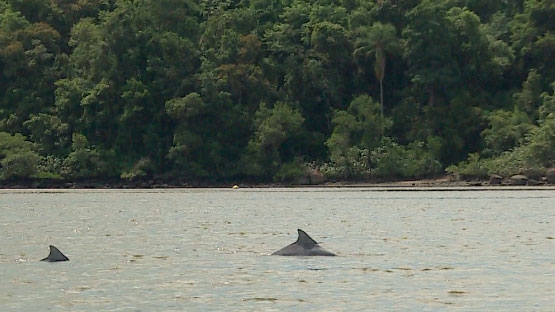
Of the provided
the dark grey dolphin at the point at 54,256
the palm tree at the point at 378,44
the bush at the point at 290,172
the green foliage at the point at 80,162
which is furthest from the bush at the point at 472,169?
the dark grey dolphin at the point at 54,256

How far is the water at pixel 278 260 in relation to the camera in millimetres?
21875

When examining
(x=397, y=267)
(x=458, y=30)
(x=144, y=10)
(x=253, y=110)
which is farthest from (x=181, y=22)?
(x=397, y=267)

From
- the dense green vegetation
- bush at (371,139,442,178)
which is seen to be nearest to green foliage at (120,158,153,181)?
the dense green vegetation

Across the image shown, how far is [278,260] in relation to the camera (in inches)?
1157

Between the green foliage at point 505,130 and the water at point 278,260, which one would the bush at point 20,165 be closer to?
the green foliage at point 505,130

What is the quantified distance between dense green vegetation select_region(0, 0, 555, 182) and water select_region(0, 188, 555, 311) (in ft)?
119

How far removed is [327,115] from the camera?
3917 inches

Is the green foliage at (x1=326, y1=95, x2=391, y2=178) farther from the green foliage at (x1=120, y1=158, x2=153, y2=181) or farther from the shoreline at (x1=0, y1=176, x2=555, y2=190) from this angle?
the green foliage at (x1=120, y1=158, x2=153, y2=181)

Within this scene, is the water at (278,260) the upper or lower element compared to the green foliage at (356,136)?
lower

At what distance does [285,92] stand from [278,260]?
7115cm

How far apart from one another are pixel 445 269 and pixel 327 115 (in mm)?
72797

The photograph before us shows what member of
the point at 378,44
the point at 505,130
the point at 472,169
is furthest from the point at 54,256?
the point at 378,44

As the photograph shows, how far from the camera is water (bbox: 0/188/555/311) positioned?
21875 mm

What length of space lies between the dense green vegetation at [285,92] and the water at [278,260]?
36306 millimetres
